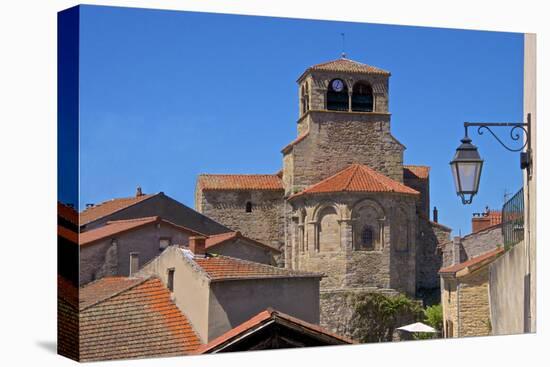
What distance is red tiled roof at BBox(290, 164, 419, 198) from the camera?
24.7 m

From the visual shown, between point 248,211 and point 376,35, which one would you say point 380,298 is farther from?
point 376,35

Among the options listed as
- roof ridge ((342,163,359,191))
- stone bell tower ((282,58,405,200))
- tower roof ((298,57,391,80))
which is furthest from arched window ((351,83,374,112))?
roof ridge ((342,163,359,191))

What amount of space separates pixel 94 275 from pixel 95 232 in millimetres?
959

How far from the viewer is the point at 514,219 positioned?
15.9 m

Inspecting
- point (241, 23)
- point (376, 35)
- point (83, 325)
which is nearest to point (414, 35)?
point (376, 35)

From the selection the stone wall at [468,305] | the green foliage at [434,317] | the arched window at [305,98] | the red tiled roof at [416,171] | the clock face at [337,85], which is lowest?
the green foliage at [434,317]

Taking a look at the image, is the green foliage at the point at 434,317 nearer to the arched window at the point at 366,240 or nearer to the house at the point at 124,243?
the arched window at the point at 366,240

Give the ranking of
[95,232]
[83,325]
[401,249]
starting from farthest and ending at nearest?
1. [401,249]
2. [95,232]
3. [83,325]

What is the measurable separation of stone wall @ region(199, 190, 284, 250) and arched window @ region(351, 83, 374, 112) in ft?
10.2

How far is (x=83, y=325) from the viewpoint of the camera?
13664 mm

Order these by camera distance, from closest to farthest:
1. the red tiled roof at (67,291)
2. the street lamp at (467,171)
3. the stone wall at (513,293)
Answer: the street lamp at (467,171), the red tiled roof at (67,291), the stone wall at (513,293)

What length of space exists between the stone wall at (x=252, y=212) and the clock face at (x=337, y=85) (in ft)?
10.4

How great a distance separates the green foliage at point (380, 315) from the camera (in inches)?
856

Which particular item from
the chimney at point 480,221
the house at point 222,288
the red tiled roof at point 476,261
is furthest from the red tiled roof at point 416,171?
the house at point 222,288
